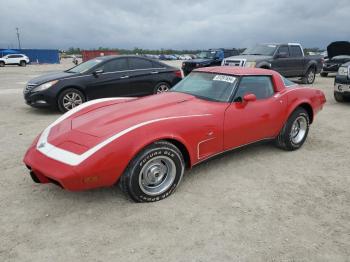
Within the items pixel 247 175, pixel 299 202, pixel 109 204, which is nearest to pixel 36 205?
pixel 109 204

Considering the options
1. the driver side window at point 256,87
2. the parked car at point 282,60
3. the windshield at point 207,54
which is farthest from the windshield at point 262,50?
the driver side window at point 256,87

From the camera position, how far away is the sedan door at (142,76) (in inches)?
332

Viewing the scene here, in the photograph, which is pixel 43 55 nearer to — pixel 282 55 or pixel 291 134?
pixel 282 55

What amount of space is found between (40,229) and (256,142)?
2949mm

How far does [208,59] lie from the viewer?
1700 centimetres

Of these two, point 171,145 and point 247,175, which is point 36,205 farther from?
point 247,175

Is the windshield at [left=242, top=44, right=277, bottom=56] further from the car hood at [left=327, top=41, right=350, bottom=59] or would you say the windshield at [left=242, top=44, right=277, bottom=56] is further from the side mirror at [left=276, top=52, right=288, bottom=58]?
the car hood at [left=327, top=41, right=350, bottom=59]

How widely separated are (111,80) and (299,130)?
4.86 metres

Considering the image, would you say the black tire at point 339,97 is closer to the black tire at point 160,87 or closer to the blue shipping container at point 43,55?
the black tire at point 160,87

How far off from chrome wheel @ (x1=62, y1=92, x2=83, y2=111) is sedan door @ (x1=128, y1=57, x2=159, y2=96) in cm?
144

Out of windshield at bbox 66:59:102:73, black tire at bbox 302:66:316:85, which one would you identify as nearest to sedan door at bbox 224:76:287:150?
windshield at bbox 66:59:102:73

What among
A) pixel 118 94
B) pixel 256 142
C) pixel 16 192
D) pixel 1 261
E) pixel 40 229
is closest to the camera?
pixel 1 261

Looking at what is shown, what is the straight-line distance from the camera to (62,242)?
2.75 meters

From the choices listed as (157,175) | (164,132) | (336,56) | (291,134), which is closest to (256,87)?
(291,134)
